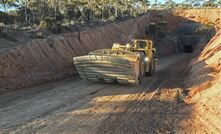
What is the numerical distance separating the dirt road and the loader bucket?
19.6 inches

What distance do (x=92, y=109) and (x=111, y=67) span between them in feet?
20.8

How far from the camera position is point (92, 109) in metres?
15.7

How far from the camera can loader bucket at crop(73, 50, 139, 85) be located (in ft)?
70.4

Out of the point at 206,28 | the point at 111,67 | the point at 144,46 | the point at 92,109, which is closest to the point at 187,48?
the point at 206,28

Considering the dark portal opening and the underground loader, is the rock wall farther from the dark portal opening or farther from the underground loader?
the dark portal opening

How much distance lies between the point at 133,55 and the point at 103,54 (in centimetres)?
176

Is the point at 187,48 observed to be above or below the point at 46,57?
below

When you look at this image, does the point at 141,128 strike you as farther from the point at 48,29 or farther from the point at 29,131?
the point at 48,29

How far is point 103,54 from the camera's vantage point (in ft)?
74.0

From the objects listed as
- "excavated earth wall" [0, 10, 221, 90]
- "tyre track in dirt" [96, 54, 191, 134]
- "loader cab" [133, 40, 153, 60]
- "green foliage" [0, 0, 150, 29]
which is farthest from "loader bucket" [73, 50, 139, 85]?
"green foliage" [0, 0, 150, 29]

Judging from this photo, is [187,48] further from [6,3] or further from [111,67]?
[111,67]

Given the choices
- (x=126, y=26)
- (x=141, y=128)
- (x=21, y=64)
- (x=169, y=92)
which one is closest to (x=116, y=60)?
(x=169, y=92)

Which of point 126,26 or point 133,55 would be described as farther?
point 126,26

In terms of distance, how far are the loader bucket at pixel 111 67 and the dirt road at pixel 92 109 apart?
0.50 meters
